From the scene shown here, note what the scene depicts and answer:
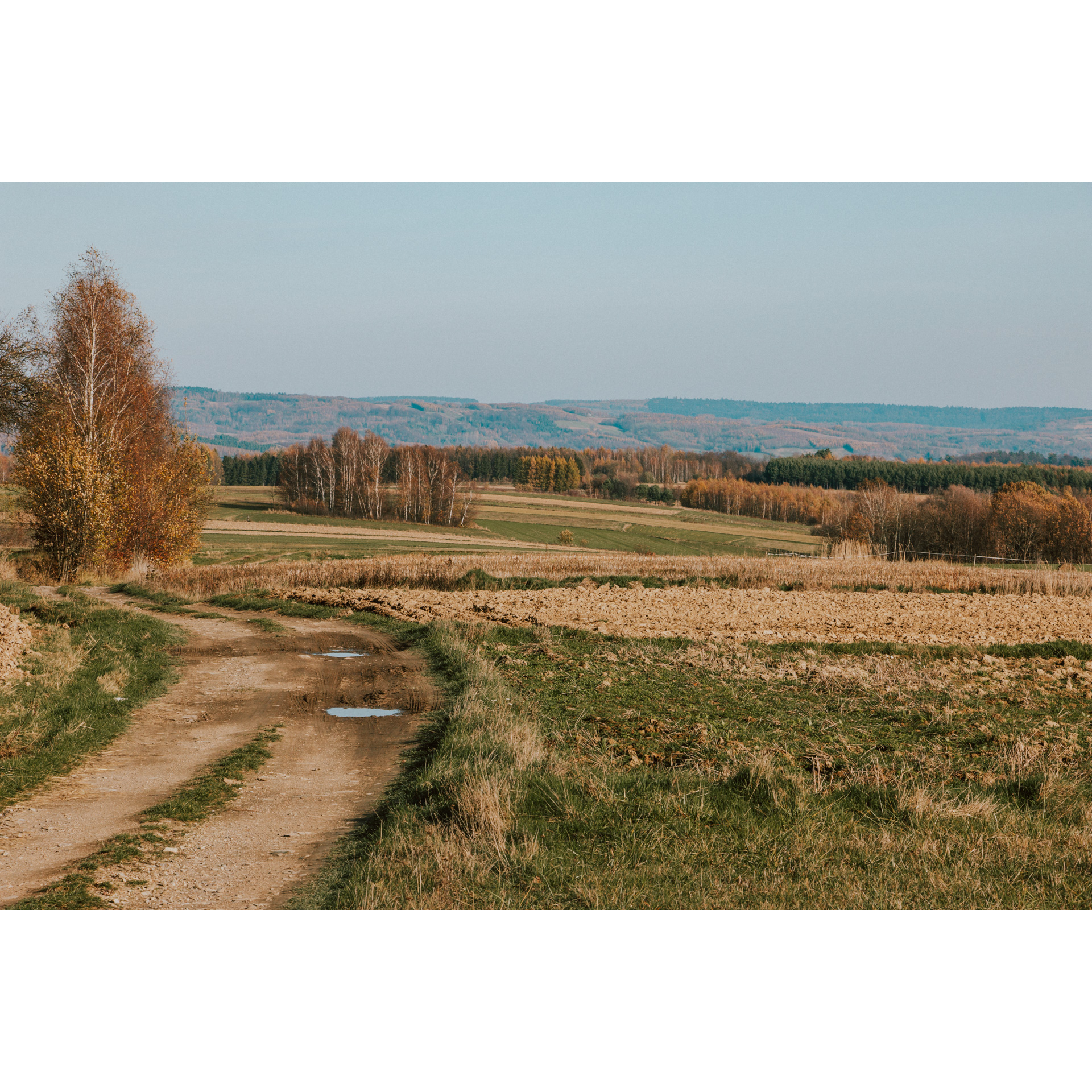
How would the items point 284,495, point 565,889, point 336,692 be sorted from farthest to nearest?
point 284,495
point 336,692
point 565,889

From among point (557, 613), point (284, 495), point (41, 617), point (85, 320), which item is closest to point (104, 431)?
point (85, 320)

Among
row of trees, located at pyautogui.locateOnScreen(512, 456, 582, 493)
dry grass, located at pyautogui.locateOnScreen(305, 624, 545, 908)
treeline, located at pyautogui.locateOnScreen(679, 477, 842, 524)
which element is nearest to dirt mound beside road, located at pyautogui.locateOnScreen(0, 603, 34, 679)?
dry grass, located at pyautogui.locateOnScreen(305, 624, 545, 908)

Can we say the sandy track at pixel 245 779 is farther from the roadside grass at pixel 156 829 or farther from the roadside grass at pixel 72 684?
the roadside grass at pixel 72 684

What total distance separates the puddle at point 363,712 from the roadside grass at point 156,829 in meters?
1.62

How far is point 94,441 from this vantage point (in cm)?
3056

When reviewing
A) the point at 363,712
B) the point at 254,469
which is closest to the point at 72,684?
the point at 363,712

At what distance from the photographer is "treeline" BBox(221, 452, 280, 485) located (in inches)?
6358

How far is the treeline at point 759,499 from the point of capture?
150000 mm

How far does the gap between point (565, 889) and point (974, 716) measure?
1015 cm

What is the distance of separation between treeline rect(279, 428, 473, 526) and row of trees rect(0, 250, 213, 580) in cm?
7305

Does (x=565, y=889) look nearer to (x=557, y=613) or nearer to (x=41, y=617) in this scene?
(x=41, y=617)

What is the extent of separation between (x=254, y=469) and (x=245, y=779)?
16031cm

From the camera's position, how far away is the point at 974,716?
14391mm

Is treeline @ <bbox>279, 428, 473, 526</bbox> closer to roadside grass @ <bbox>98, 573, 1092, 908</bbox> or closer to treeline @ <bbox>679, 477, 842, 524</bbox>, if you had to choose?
treeline @ <bbox>679, 477, 842, 524</bbox>
